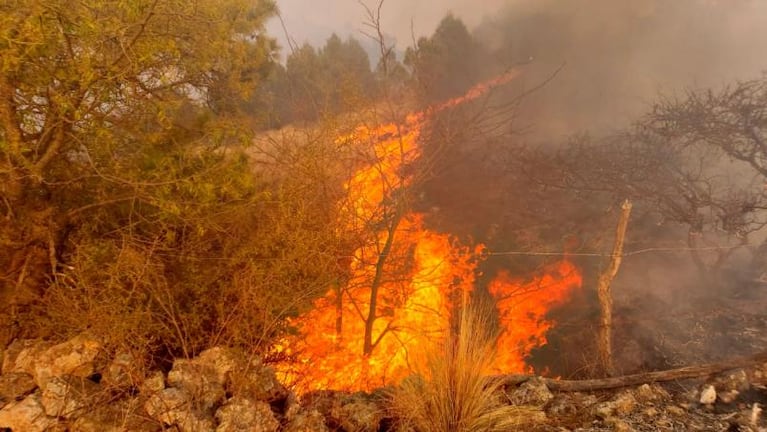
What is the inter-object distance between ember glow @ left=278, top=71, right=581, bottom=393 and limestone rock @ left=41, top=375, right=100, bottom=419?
2954mm

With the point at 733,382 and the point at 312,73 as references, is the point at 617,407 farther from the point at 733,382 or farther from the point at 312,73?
the point at 312,73

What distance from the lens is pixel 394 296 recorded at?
29.8 ft

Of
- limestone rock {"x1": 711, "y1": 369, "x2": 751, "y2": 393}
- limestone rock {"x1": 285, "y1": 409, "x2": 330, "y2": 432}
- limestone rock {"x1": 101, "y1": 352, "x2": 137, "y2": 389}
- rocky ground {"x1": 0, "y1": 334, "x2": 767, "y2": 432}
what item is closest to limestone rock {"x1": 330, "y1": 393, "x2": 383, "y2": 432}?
rocky ground {"x1": 0, "y1": 334, "x2": 767, "y2": 432}

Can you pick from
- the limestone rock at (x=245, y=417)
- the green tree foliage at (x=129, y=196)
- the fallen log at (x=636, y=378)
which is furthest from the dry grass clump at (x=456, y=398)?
the green tree foliage at (x=129, y=196)

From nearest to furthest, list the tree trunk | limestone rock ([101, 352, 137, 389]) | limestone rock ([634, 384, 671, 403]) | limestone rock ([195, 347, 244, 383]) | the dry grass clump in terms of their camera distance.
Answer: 1. the dry grass clump
2. limestone rock ([101, 352, 137, 389])
3. limestone rock ([195, 347, 244, 383])
4. limestone rock ([634, 384, 671, 403])
5. the tree trunk

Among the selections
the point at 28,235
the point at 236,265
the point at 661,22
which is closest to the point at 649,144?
the point at 236,265

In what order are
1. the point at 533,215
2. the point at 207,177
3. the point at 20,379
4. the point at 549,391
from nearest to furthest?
the point at 20,379 → the point at 549,391 → the point at 207,177 → the point at 533,215

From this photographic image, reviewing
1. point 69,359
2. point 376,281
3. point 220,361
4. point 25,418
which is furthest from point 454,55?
point 25,418

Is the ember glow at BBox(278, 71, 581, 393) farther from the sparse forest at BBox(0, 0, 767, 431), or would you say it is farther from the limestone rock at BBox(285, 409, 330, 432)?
the limestone rock at BBox(285, 409, 330, 432)

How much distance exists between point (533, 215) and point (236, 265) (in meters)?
10.7

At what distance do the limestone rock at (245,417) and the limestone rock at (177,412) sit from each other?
99 millimetres

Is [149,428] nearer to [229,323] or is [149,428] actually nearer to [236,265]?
[229,323]

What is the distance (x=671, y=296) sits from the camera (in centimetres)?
923

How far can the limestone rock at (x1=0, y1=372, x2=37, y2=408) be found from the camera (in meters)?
3.11
